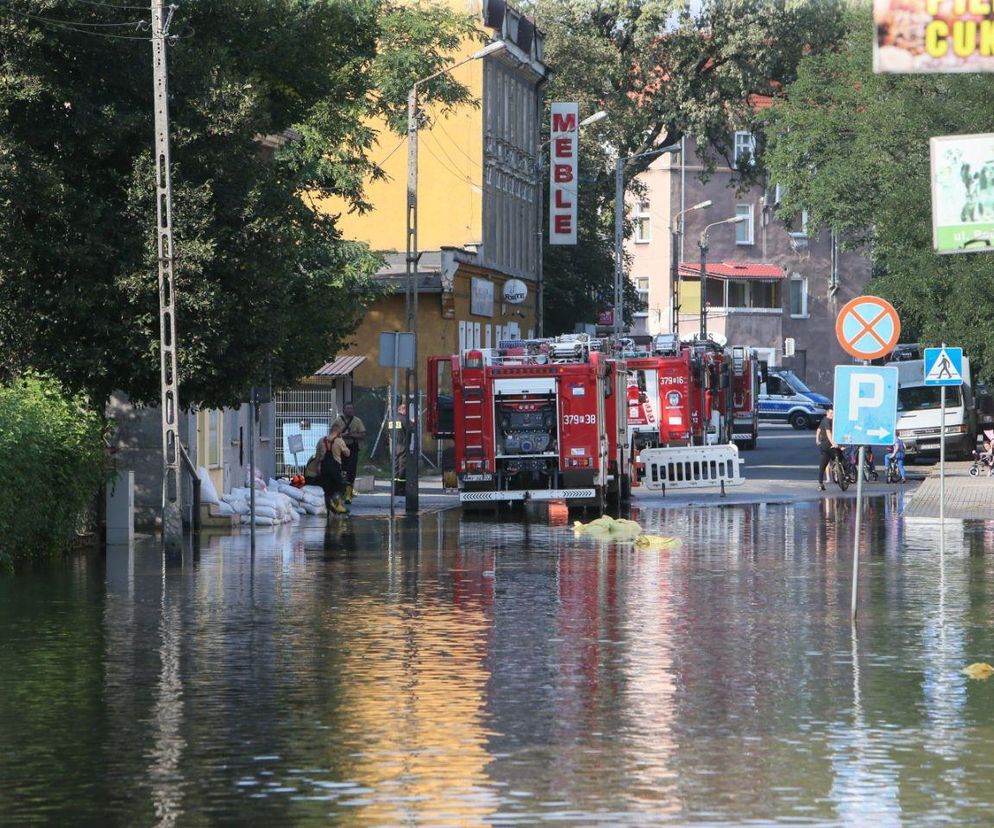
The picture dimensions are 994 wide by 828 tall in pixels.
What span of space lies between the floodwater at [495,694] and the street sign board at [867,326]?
86.6 inches

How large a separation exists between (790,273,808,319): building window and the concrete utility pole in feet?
291

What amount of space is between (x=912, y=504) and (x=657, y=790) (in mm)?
28701

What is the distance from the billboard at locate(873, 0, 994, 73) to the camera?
13.1 metres

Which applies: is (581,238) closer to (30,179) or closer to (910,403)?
(910,403)

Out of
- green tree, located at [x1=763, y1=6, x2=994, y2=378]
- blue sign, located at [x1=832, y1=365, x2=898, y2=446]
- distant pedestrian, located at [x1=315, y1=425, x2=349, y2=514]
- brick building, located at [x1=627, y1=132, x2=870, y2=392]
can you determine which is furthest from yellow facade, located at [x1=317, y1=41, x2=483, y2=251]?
blue sign, located at [x1=832, y1=365, x2=898, y2=446]

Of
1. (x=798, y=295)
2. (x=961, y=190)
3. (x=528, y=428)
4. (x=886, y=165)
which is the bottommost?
(x=528, y=428)

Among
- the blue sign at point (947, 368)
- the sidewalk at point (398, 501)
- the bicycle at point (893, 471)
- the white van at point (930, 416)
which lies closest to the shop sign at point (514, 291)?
the white van at point (930, 416)

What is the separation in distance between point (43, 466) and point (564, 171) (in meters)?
43.0

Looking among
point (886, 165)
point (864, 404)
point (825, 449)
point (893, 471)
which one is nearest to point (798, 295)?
point (886, 165)

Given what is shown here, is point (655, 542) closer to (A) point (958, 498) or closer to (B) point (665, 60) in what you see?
(A) point (958, 498)

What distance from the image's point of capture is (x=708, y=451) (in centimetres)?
4412

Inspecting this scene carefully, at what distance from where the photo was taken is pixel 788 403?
9269 cm

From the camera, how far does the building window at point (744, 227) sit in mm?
112938

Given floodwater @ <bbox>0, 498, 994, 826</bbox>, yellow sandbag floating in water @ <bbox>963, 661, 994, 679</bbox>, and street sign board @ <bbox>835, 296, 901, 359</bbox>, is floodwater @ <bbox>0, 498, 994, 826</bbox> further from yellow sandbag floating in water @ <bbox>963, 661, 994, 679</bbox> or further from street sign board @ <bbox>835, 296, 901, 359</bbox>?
street sign board @ <bbox>835, 296, 901, 359</bbox>
